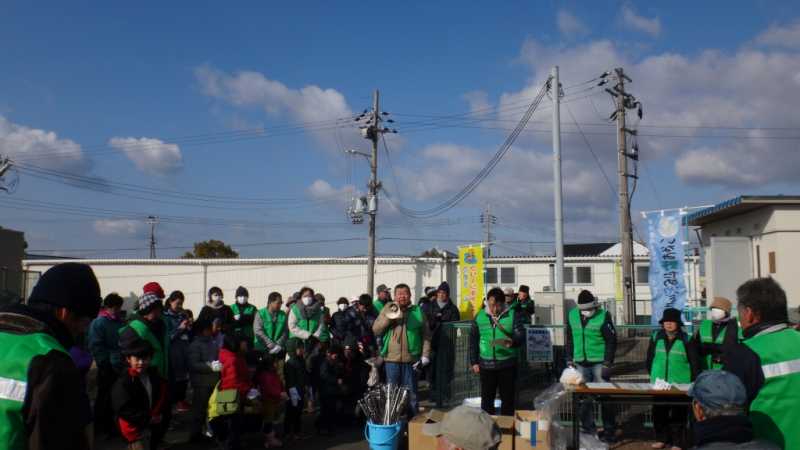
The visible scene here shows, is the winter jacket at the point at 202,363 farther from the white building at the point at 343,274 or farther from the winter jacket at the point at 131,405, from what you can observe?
the white building at the point at 343,274

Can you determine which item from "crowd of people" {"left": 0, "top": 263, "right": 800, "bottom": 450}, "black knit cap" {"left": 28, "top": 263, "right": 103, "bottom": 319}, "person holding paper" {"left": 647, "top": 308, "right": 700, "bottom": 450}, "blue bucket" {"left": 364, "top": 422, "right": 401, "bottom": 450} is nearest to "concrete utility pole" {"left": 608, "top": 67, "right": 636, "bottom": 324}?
"crowd of people" {"left": 0, "top": 263, "right": 800, "bottom": 450}

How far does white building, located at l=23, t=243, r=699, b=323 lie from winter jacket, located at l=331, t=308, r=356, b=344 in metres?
19.6

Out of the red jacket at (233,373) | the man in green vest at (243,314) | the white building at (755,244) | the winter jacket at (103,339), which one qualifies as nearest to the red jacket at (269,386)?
the red jacket at (233,373)

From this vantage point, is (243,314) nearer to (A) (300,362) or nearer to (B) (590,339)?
(A) (300,362)

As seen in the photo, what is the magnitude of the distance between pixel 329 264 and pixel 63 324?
29830 millimetres

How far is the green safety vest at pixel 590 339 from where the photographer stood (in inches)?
333

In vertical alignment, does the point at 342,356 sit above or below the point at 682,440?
above

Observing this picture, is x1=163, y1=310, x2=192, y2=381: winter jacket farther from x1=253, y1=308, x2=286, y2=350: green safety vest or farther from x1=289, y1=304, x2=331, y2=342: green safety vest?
x1=289, y1=304, x2=331, y2=342: green safety vest

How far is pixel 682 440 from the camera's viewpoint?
24.5 feet

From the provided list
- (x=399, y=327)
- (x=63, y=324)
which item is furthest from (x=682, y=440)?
(x=63, y=324)

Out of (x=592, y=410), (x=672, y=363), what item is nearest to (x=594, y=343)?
(x=592, y=410)

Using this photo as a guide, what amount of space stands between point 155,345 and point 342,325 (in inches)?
195

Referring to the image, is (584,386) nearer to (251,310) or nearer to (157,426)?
(157,426)

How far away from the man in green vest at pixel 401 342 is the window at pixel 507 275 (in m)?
24.2
